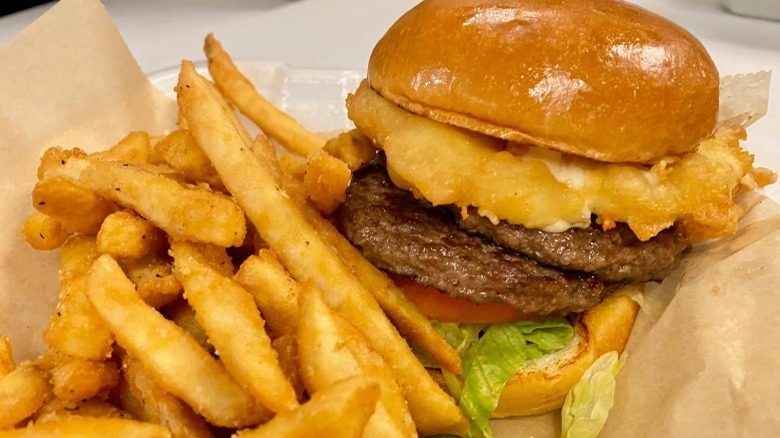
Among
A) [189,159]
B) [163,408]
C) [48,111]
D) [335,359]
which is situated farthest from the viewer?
[48,111]

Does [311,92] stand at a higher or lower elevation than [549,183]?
lower

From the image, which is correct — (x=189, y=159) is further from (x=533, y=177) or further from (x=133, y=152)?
(x=533, y=177)

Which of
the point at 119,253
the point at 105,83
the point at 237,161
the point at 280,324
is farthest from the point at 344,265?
the point at 105,83

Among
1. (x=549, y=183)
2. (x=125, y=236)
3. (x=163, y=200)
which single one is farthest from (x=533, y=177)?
(x=125, y=236)

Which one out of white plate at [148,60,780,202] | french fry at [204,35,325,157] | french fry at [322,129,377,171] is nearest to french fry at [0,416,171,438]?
french fry at [322,129,377,171]

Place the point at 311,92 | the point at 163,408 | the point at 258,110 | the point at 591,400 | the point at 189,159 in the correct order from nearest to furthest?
1. the point at 163,408
2. the point at 591,400
3. the point at 189,159
4. the point at 258,110
5. the point at 311,92

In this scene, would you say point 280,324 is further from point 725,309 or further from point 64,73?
point 64,73

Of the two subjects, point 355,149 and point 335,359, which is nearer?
point 335,359
